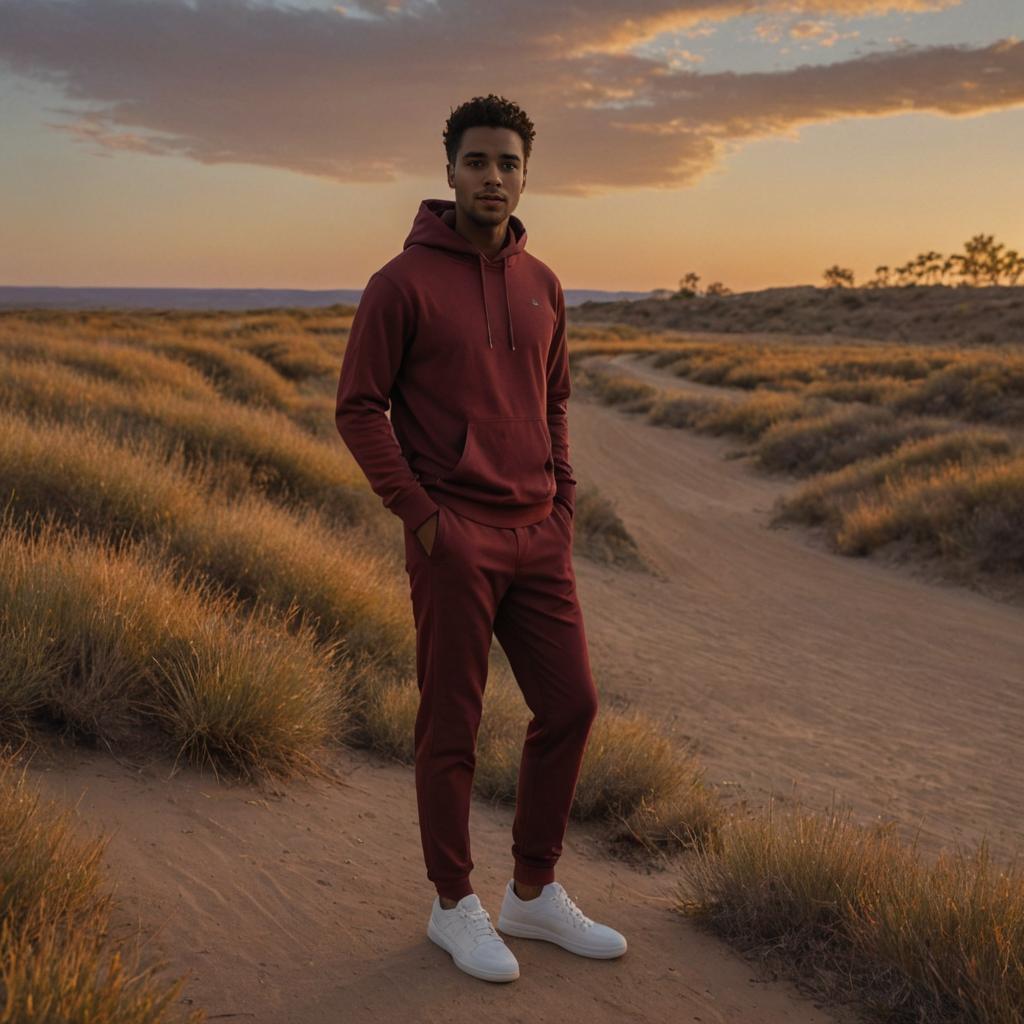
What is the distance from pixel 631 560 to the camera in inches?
463

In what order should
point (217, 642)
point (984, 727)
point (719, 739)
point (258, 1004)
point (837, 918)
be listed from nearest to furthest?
1. point (258, 1004)
2. point (837, 918)
3. point (217, 642)
4. point (719, 739)
5. point (984, 727)

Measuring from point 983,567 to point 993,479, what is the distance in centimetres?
121

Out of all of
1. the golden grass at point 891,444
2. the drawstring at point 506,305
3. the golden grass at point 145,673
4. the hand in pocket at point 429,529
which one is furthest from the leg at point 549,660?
the golden grass at point 891,444

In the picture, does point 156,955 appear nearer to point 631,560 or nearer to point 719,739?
point 719,739

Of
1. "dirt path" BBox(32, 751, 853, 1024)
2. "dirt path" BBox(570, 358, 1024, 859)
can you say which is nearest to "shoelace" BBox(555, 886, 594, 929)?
"dirt path" BBox(32, 751, 853, 1024)

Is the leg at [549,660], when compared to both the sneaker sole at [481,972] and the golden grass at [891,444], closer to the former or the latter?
the sneaker sole at [481,972]

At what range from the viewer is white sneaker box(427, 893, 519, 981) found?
3119 mm

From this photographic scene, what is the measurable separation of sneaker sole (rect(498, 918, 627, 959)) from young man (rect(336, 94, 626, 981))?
24 centimetres

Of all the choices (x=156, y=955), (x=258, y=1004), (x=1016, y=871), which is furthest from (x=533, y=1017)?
(x=1016, y=871)

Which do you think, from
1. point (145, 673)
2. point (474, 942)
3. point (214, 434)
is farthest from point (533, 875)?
point (214, 434)

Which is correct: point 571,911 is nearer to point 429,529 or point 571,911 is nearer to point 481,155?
point 429,529

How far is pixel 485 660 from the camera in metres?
3.13

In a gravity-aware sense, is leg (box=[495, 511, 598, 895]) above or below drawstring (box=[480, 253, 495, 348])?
below

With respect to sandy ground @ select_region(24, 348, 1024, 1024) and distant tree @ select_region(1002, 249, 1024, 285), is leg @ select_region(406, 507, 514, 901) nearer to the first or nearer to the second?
sandy ground @ select_region(24, 348, 1024, 1024)
